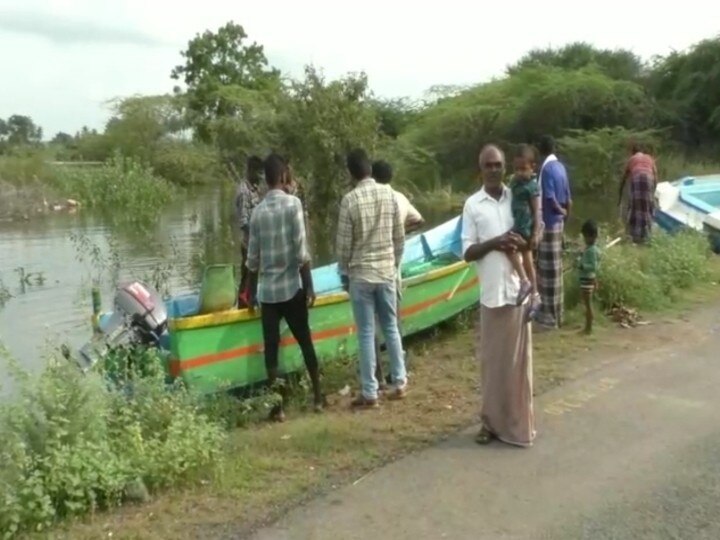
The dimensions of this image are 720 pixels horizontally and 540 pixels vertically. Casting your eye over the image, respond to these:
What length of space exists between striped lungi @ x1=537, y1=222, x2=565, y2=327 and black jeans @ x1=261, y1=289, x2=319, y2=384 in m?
3.06

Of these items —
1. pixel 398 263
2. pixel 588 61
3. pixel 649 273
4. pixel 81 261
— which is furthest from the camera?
pixel 588 61

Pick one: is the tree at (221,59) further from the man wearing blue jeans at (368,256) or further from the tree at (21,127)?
the man wearing blue jeans at (368,256)

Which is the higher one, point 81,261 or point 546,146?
point 546,146

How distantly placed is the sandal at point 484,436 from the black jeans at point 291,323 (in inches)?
59.1

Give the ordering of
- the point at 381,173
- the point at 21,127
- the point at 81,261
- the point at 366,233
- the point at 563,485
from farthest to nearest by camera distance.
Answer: the point at 21,127 → the point at 81,261 → the point at 381,173 → the point at 366,233 → the point at 563,485

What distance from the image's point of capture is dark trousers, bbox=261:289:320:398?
6.90 m

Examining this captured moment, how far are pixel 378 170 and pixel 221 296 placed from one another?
1658 millimetres

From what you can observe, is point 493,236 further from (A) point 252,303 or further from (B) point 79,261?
(B) point 79,261

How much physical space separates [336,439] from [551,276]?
3.85m

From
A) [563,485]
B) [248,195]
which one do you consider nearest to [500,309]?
[563,485]

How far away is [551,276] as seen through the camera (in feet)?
30.3

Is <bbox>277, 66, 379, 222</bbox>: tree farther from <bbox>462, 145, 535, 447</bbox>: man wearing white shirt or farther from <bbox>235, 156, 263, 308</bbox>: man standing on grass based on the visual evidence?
<bbox>462, 145, 535, 447</bbox>: man wearing white shirt

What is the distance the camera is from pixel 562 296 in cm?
956

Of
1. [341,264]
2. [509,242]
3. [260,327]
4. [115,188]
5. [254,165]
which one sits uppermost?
[254,165]
